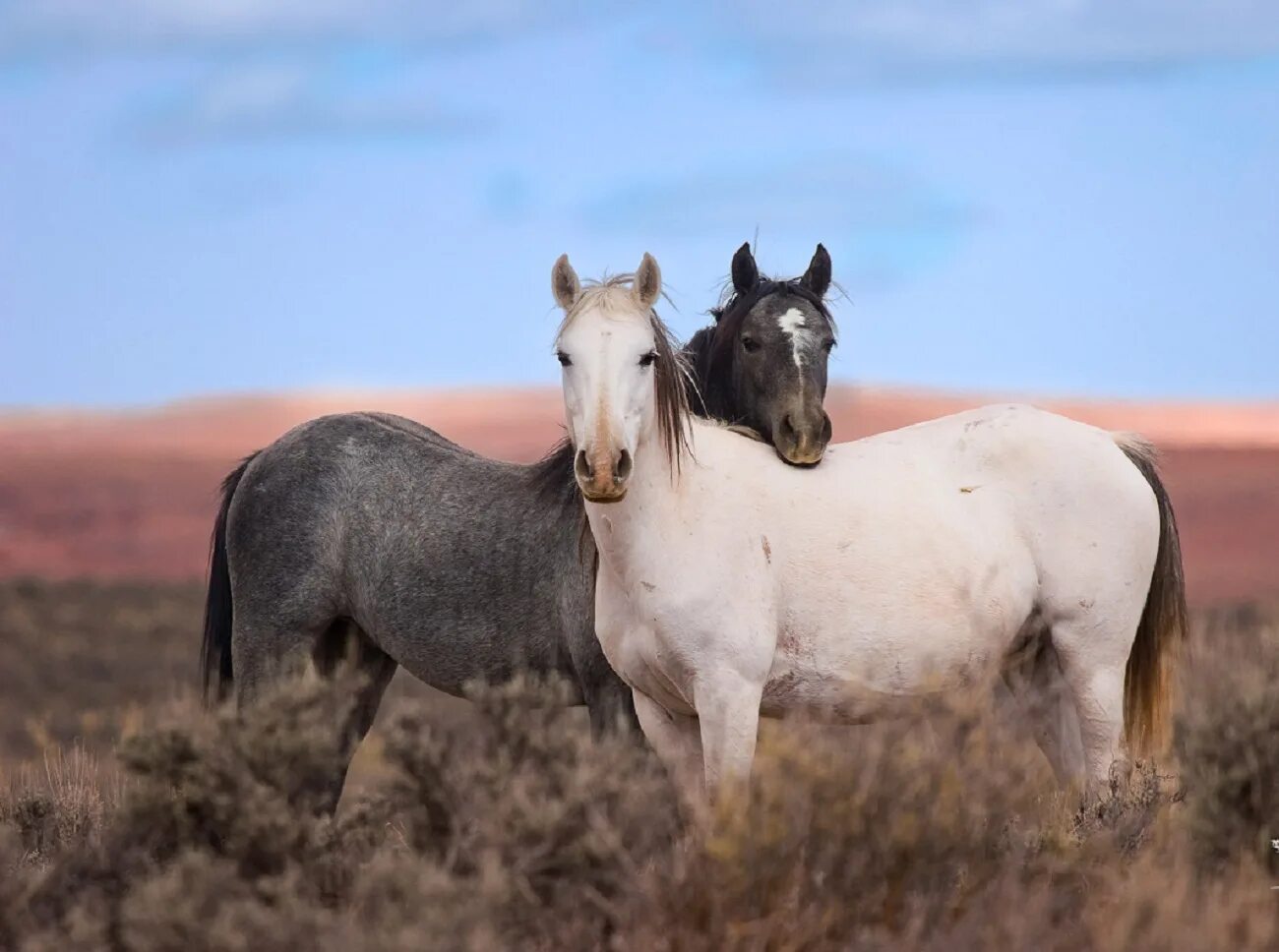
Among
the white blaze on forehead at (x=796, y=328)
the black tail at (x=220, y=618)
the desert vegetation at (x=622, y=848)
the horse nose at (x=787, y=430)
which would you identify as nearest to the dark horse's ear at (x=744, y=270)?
the white blaze on forehead at (x=796, y=328)

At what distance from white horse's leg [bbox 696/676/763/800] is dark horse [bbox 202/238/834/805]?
2.93ft

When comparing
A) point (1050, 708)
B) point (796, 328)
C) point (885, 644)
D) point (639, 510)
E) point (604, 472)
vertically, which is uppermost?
point (796, 328)

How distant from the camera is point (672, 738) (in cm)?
535

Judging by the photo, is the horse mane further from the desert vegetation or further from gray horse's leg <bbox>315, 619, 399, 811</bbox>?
gray horse's leg <bbox>315, 619, 399, 811</bbox>

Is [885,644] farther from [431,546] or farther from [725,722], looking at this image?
[431,546]

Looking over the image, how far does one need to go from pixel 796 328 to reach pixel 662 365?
89cm

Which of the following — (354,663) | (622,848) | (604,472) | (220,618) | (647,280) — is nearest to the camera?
(622,848)

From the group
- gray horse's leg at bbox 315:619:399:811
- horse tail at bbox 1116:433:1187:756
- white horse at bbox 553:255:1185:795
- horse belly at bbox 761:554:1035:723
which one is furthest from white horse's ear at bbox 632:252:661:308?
gray horse's leg at bbox 315:619:399:811

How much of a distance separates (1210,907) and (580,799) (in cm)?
157

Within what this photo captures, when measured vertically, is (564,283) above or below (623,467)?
above

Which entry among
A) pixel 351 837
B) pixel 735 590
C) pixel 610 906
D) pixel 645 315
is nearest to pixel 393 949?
pixel 610 906

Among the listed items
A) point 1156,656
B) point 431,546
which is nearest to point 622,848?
point 431,546

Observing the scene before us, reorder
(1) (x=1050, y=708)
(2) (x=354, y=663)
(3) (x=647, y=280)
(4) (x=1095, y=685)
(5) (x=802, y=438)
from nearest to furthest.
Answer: (3) (x=647, y=280) → (5) (x=802, y=438) → (4) (x=1095, y=685) → (1) (x=1050, y=708) → (2) (x=354, y=663)

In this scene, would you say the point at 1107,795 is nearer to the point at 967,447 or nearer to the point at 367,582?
the point at 967,447
